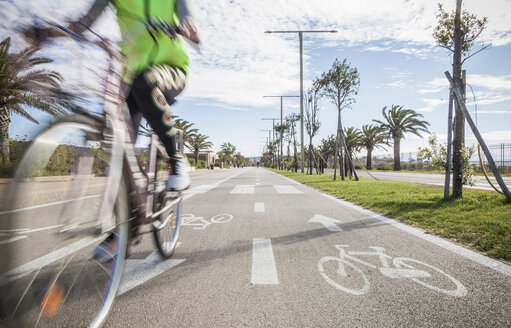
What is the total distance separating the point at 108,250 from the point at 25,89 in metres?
0.97

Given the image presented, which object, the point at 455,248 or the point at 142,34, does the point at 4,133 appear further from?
the point at 455,248

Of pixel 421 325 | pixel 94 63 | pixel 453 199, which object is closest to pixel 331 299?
pixel 421 325

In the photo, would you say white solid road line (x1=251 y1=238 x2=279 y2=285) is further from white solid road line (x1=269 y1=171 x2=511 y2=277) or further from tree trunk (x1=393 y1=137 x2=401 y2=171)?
tree trunk (x1=393 y1=137 x2=401 y2=171)

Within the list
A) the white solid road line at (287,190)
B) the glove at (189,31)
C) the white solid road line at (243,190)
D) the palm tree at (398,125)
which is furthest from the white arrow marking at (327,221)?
the palm tree at (398,125)

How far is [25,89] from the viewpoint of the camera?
153 cm

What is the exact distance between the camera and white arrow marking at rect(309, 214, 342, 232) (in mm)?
4504

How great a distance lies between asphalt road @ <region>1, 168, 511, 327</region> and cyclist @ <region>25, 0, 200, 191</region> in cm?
89

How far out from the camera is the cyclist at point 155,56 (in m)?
2.03

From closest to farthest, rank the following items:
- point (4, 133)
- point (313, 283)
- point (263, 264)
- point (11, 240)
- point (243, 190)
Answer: point (11, 240)
point (4, 133)
point (313, 283)
point (263, 264)
point (243, 190)

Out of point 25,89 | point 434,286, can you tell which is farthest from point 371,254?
point 25,89

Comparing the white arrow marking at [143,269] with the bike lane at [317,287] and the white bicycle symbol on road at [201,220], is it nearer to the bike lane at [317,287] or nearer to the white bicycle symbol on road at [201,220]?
the bike lane at [317,287]

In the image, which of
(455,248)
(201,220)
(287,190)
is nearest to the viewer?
(455,248)

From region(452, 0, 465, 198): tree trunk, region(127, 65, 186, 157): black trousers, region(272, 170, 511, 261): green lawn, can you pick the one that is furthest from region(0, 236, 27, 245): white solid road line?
region(452, 0, 465, 198): tree trunk

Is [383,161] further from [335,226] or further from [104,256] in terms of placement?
[104,256]
